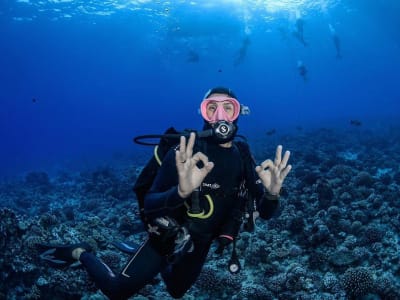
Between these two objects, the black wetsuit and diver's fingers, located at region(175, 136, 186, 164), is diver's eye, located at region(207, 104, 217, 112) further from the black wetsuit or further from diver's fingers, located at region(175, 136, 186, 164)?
diver's fingers, located at region(175, 136, 186, 164)

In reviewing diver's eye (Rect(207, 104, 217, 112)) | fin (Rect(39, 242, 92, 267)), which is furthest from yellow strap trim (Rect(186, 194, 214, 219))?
fin (Rect(39, 242, 92, 267))

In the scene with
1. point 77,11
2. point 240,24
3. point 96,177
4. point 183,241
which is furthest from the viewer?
point 240,24

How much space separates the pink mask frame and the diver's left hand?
2.54 ft

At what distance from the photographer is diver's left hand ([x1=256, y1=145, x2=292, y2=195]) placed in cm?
396

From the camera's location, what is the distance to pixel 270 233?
8.29m

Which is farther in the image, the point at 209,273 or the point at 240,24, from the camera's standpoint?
the point at 240,24

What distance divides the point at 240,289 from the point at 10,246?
16.0ft

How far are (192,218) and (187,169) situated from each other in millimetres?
1054

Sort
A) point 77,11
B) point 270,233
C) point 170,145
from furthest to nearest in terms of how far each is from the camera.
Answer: point 77,11, point 270,233, point 170,145

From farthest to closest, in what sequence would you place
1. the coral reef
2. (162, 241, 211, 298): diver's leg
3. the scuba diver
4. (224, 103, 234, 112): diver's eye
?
the coral reef < (162, 241, 211, 298): diver's leg < (224, 103, 234, 112): diver's eye < the scuba diver

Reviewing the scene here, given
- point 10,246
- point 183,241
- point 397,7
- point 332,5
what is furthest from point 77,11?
point 397,7

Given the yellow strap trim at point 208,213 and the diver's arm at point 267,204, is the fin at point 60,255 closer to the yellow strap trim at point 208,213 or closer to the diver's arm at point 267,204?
the yellow strap trim at point 208,213

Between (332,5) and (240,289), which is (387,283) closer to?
(240,289)

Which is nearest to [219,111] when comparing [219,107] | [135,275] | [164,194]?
[219,107]
